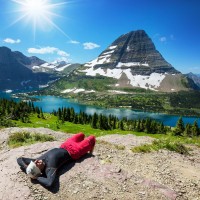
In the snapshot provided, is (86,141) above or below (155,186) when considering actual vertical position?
above

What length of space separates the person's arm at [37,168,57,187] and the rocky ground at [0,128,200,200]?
0.28 metres

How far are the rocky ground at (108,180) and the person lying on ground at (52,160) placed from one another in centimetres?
36

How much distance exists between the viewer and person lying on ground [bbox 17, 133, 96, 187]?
12711 mm

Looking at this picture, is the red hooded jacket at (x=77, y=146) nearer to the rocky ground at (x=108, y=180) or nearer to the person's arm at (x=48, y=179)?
the rocky ground at (x=108, y=180)

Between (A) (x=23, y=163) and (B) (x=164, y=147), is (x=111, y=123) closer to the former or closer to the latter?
(B) (x=164, y=147)

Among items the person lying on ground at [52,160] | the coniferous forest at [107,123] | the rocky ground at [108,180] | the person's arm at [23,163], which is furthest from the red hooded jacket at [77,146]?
the coniferous forest at [107,123]

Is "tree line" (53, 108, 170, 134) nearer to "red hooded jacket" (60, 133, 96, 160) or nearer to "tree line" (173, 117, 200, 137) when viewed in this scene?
"tree line" (173, 117, 200, 137)

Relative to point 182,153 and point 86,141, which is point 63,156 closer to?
point 86,141

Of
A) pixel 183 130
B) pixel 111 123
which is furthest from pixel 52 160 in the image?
pixel 111 123

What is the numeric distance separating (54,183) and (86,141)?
3638mm

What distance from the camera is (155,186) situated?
42.8ft

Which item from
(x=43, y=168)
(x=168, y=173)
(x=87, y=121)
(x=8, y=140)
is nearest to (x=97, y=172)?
(x=43, y=168)

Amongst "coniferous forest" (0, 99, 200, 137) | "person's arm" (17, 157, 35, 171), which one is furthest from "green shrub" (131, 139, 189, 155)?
"coniferous forest" (0, 99, 200, 137)

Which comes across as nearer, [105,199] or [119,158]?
[105,199]
